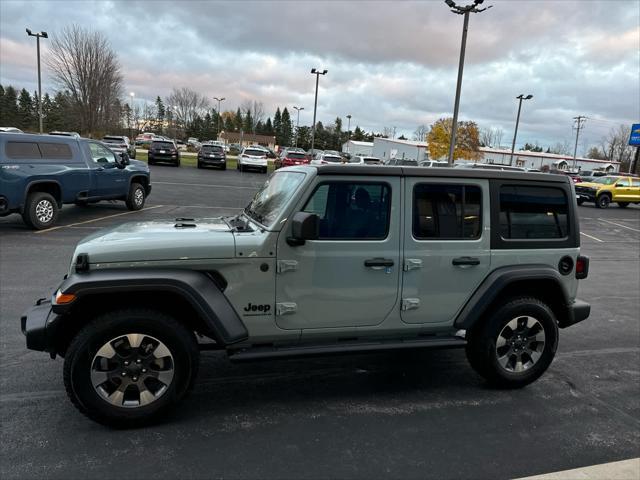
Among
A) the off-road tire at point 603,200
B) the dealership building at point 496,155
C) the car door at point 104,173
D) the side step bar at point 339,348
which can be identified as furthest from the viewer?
the dealership building at point 496,155

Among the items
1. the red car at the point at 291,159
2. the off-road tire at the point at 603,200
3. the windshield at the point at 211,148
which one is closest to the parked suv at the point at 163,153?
the windshield at the point at 211,148

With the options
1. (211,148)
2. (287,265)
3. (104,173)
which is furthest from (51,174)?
(211,148)

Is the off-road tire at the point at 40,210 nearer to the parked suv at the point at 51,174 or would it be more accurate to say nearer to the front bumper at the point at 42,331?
the parked suv at the point at 51,174

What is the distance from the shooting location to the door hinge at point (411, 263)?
11.9ft

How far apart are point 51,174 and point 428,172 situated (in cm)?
941

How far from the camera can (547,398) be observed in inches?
155

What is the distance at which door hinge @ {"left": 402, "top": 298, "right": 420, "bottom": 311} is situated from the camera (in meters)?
3.67

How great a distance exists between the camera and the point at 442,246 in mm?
3719

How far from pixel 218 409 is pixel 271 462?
77 centimetres

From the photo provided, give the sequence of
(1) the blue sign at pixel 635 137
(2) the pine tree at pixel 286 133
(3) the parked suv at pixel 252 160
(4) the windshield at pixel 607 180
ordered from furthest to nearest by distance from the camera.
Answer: (2) the pine tree at pixel 286 133 < (1) the blue sign at pixel 635 137 < (3) the parked suv at pixel 252 160 < (4) the windshield at pixel 607 180

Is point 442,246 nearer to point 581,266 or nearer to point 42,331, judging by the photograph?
point 581,266

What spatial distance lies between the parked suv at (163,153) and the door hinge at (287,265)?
1173 inches

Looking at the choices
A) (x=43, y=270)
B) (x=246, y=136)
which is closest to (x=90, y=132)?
(x=43, y=270)

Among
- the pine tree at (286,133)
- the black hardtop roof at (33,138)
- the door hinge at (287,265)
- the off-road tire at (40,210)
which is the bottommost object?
the off-road tire at (40,210)
